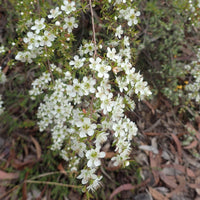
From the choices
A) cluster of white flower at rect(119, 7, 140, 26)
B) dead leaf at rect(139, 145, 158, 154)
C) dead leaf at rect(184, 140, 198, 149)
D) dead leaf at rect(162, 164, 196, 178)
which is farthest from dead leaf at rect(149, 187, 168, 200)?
cluster of white flower at rect(119, 7, 140, 26)

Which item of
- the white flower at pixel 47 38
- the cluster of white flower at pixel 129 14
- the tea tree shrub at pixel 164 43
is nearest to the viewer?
the white flower at pixel 47 38

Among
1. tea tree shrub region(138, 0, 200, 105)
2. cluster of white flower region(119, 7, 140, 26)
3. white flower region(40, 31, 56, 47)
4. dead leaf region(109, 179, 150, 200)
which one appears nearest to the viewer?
white flower region(40, 31, 56, 47)

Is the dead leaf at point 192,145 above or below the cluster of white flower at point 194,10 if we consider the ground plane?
below

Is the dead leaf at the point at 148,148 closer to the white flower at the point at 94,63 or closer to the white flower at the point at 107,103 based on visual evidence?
the white flower at the point at 107,103

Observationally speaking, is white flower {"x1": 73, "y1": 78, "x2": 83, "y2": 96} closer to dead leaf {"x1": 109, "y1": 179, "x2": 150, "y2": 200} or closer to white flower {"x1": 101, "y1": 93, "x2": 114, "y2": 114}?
white flower {"x1": 101, "y1": 93, "x2": 114, "y2": 114}

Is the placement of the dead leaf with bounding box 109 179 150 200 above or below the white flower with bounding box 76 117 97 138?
below

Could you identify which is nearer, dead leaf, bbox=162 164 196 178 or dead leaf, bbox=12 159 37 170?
dead leaf, bbox=12 159 37 170

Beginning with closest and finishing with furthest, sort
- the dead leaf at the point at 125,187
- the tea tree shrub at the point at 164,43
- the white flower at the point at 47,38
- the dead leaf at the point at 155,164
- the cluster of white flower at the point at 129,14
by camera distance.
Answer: the white flower at the point at 47,38 → the cluster of white flower at the point at 129,14 → the dead leaf at the point at 125,187 → the dead leaf at the point at 155,164 → the tea tree shrub at the point at 164,43

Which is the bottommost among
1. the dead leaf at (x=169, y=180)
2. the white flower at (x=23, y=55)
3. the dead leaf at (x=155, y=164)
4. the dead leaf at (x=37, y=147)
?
the dead leaf at (x=169, y=180)

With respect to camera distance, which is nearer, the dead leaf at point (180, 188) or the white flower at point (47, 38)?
the white flower at point (47, 38)

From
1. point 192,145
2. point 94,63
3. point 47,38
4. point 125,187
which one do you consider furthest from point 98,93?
point 192,145

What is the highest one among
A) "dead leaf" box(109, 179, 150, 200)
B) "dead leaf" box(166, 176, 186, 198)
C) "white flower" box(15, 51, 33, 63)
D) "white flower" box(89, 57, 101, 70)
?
"white flower" box(15, 51, 33, 63)

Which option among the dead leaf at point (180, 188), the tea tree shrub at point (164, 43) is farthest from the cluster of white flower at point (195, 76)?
the dead leaf at point (180, 188)
